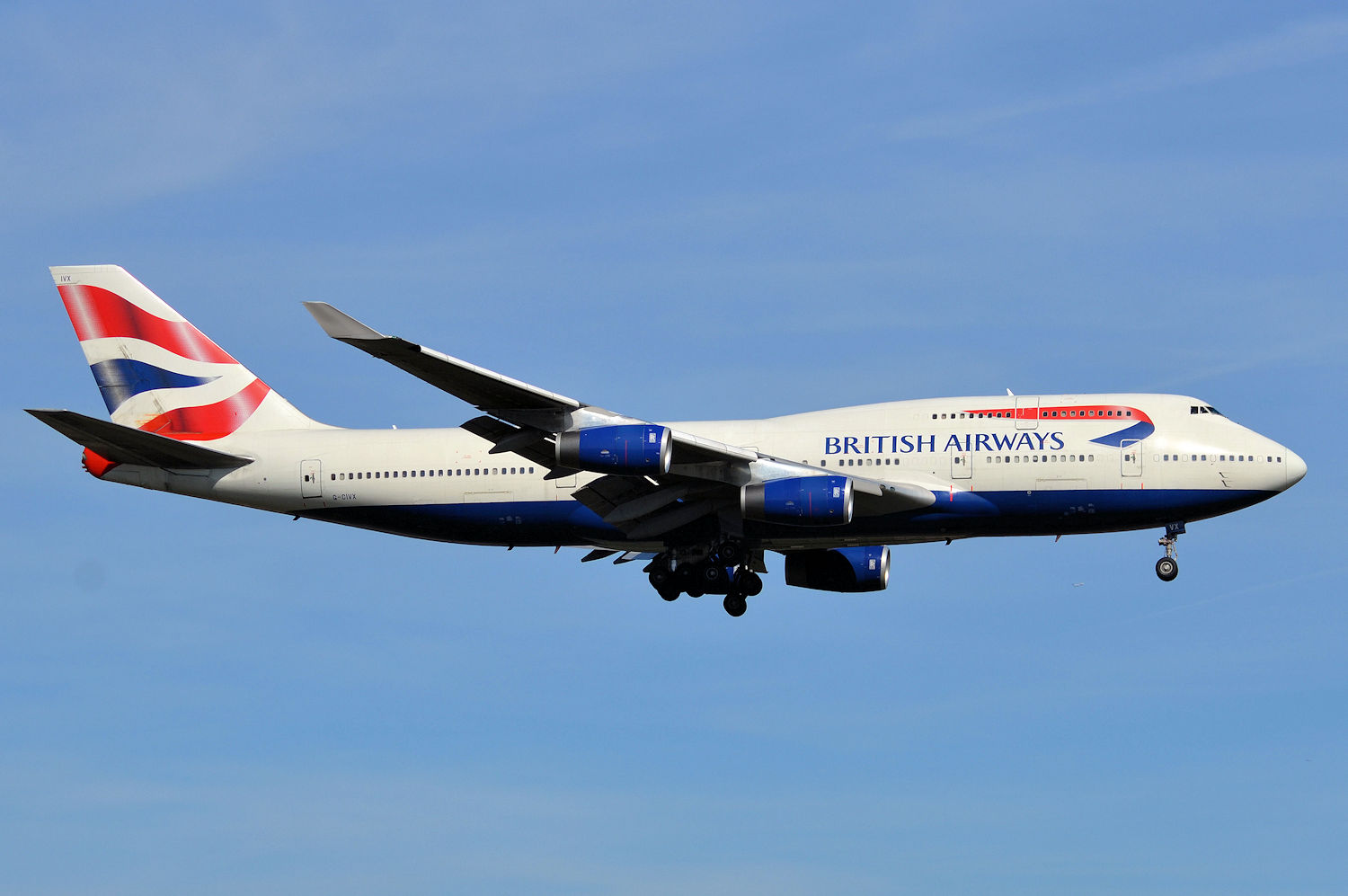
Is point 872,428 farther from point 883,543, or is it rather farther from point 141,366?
point 141,366

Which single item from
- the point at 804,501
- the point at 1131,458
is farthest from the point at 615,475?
the point at 1131,458

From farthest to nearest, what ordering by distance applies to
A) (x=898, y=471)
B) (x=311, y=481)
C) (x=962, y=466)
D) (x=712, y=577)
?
(x=311, y=481)
(x=712, y=577)
(x=898, y=471)
(x=962, y=466)

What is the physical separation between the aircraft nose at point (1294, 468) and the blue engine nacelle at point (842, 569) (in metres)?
11.5

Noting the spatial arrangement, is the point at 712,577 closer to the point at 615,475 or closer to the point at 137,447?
the point at 615,475

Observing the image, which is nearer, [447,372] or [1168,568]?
[447,372]

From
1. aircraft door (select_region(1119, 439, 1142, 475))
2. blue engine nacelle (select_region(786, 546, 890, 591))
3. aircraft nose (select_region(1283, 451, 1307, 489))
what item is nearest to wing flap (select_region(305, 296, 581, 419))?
blue engine nacelle (select_region(786, 546, 890, 591))

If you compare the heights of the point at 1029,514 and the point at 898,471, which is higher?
the point at 898,471

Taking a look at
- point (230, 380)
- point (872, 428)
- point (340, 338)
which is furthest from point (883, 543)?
point (230, 380)

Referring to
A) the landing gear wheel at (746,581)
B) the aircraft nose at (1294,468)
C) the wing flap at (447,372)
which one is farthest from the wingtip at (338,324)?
the aircraft nose at (1294,468)

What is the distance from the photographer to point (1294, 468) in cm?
3994

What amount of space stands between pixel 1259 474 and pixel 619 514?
53.6 feet

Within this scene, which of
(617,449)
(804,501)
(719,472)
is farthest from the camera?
(719,472)

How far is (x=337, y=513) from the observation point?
44250 millimetres

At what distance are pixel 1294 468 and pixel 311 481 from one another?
2618cm
